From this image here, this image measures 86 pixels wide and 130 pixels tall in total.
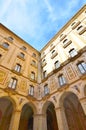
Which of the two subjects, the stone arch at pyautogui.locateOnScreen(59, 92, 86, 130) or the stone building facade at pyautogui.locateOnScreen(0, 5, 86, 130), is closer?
the stone building facade at pyautogui.locateOnScreen(0, 5, 86, 130)

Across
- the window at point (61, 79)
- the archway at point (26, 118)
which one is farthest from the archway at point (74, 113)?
the archway at point (26, 118)

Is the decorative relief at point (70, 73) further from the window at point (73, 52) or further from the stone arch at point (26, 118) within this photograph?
the stone arch at point (26, 118)

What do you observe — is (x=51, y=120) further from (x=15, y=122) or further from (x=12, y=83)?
(x=12, y=83)

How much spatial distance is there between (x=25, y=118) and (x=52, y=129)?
396 cm

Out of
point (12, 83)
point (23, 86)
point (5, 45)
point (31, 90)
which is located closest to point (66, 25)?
point (5, 45)

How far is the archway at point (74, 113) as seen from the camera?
37.6 ft

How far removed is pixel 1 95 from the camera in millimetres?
9344

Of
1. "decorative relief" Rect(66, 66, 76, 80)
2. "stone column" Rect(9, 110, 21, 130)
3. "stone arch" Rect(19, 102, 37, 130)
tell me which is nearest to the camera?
"stone column" Rect(9, 110, 21, 130)

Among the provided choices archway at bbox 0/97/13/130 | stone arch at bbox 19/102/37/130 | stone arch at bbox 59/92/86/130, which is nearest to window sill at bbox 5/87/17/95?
archway at bbox 0/97/13/130

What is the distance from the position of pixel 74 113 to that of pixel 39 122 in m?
5.08

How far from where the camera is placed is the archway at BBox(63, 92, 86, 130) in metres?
11.5

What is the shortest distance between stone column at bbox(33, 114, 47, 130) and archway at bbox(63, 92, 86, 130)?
3214 mm

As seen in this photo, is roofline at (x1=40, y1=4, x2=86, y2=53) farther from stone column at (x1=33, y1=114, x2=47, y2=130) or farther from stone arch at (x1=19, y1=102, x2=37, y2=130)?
stone column at (x1=33, y1=114, x2=47, y2=130)

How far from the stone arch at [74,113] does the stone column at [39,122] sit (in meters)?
2.95
